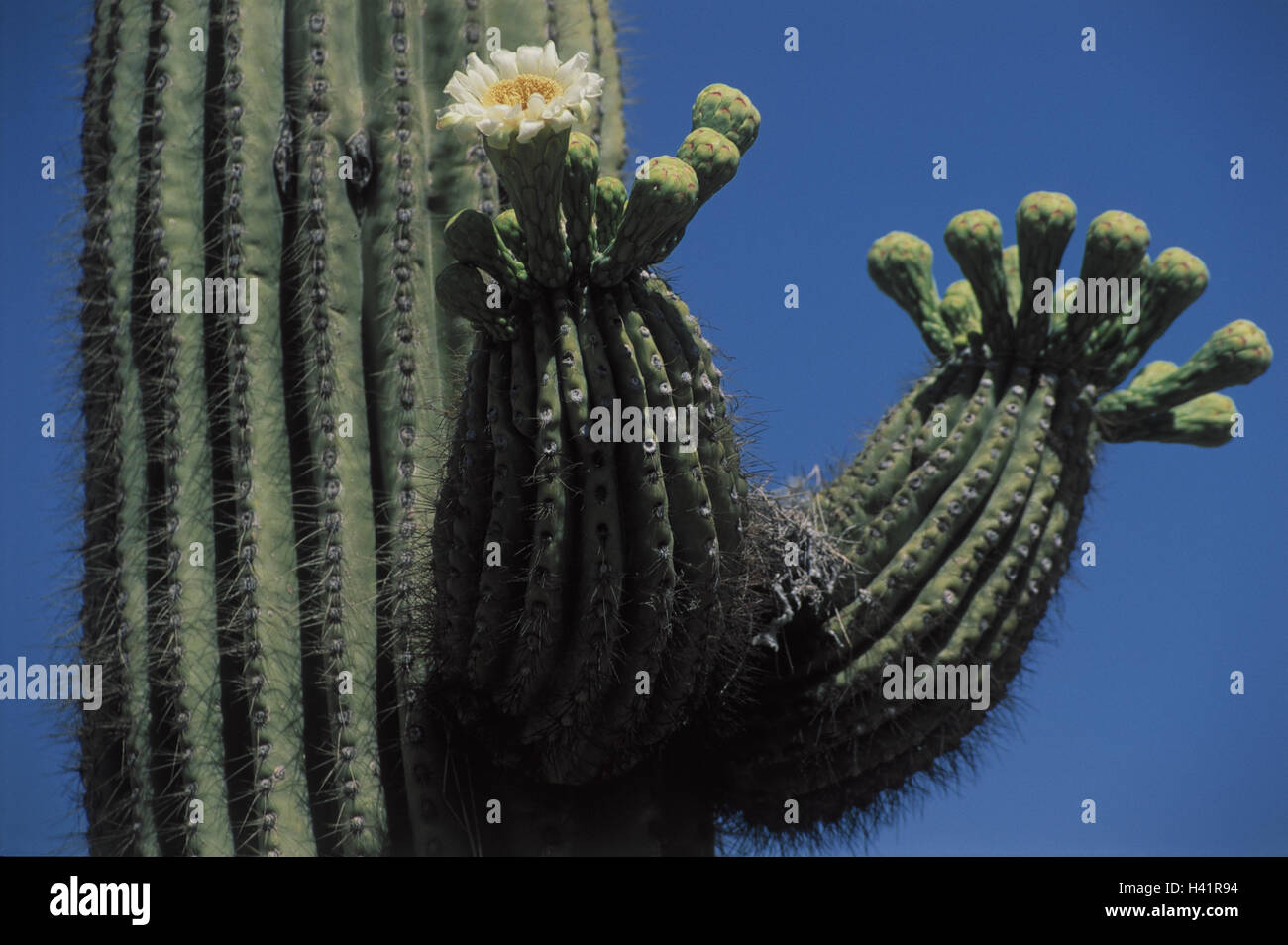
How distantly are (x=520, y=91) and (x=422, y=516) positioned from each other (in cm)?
172

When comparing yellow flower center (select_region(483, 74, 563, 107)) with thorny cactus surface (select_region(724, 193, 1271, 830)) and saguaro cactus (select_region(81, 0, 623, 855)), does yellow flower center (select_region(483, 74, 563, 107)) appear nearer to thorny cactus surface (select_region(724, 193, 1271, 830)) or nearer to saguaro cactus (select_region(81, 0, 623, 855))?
saguaro cactus (select_region(81, 0, 623, 855))

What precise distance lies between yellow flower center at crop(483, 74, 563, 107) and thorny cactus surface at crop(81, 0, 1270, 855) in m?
0.58

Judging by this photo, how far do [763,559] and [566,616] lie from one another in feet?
3.29

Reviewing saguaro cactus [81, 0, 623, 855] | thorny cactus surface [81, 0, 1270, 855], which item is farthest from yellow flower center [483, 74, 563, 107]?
saguaro cactus [81, 0, 623, 855]

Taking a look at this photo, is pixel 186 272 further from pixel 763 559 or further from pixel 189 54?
pixel 763 559

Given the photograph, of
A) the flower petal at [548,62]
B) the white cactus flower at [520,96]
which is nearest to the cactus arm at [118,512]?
the white cactus flower at [520,96]

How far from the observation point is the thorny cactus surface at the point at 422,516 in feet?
18.9

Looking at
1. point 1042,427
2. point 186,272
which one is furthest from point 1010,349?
point 186,272

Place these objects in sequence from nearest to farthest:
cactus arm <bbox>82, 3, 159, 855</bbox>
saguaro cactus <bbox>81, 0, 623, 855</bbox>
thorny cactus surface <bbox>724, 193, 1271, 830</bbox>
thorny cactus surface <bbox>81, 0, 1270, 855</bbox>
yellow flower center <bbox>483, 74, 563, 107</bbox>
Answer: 1. yellow flower center <bbox>483, 74, 563, 107</bbox>
2. thorny cactus surface <bbox>81, 0, 1270, 855</bbox>
3. saguaro cactus <bbox>81, 0, 623, 855</bbox>
4. cactus arm <bbox>82, 3, 159, 855</bbox>
5. thorny cactus surface <bbox>724, 193, 1271, 830</bbox>

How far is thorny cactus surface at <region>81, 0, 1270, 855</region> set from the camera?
5762 millimetres

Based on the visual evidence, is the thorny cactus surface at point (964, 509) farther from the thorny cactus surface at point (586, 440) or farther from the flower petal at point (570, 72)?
the flower petal at point (570, 72)

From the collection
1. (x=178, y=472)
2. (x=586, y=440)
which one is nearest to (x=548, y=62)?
(x=586, y=440)

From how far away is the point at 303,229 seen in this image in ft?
20.7

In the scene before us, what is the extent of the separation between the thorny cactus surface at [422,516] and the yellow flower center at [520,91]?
0.58m
